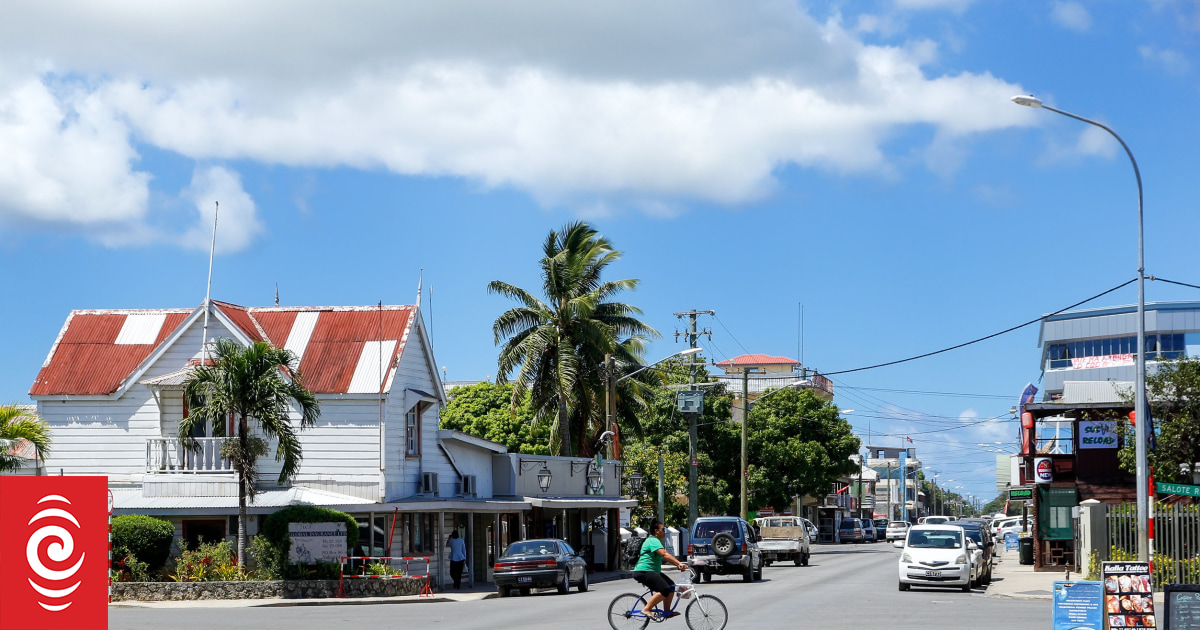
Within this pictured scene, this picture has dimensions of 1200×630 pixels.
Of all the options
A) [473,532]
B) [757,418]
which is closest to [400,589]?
[473,532]

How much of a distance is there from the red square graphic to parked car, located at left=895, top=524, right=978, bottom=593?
24.2 meters

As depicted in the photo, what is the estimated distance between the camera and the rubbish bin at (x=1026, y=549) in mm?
46656

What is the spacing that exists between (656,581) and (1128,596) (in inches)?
241

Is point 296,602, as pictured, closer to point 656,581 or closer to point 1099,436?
point 656,581

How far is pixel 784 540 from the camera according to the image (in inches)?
1918

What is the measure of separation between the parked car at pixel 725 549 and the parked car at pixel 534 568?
4.57 m

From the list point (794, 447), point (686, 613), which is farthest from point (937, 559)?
point (794, 447)

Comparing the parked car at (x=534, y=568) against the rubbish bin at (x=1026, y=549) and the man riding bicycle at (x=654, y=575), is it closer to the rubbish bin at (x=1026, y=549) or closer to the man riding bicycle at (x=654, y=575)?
the man riding bicycle at (x=654, y=575)

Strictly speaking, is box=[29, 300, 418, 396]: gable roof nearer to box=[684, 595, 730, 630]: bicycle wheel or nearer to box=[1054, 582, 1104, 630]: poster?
box=[684, 595, 730, 630]: bicycle wheel

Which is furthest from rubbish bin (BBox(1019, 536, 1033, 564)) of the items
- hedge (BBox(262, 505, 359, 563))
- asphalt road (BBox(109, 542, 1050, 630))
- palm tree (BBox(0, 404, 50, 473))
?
palm tree (BBox(0, 404, 50, 473))

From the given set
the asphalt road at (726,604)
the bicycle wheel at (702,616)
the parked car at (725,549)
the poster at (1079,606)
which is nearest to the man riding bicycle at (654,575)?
the bicycle wheel at (702,616)

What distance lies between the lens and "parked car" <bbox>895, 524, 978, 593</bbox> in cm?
2962

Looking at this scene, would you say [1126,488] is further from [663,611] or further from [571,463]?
[663,611]

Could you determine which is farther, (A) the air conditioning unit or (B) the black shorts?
(A) the air conditioning unit
